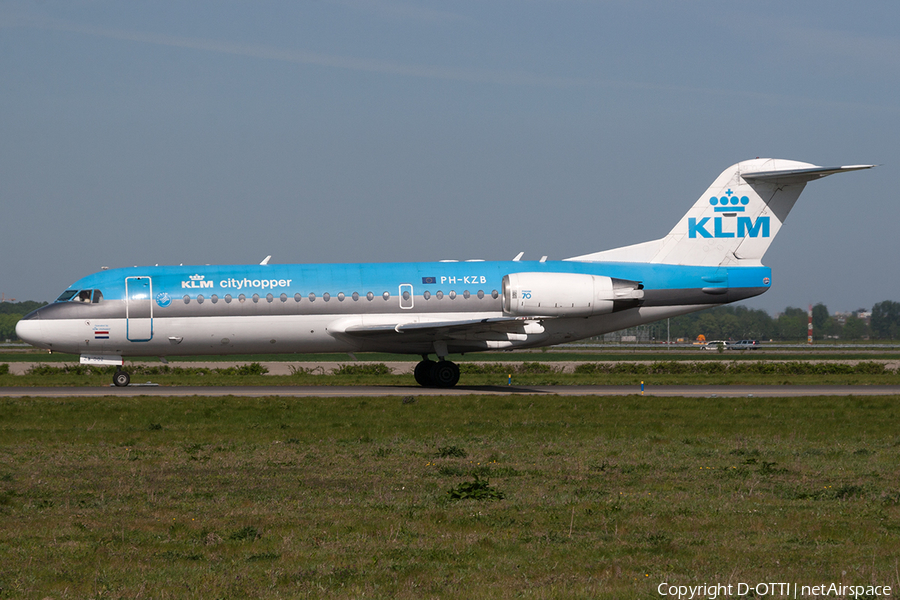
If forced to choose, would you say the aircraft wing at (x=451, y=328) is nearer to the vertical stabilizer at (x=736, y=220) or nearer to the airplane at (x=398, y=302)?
the airplane at (x=398, y=302)

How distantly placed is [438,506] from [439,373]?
2153cm

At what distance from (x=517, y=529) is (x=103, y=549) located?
4.48 meters

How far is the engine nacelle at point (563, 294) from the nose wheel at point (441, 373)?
3.25 metres

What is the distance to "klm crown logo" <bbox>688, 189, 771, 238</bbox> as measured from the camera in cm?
3384

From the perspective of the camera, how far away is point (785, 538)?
31.9 feet

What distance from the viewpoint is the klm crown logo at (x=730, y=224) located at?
33.8 metres

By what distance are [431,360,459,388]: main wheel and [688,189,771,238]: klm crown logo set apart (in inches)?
404

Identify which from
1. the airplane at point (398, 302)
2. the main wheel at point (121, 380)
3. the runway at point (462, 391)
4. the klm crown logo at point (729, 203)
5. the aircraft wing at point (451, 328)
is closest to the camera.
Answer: the runway at point (462, 391)

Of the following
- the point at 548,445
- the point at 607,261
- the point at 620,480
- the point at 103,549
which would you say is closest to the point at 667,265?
the point at 607,261

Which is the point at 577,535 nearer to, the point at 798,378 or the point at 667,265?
the point at 667,265

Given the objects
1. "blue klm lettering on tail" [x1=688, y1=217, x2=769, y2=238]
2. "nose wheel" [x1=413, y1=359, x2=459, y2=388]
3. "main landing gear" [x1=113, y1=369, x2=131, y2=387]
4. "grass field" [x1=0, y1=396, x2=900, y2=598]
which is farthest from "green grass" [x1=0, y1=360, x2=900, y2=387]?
"grass field" [x1=0, y1=396, x2=900, y2=598]

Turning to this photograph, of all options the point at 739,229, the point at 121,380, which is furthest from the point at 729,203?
the point at 121,380

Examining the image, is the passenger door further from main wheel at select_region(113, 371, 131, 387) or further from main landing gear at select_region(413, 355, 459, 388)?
main landing gear at select_region(413, 355, 459, 388)

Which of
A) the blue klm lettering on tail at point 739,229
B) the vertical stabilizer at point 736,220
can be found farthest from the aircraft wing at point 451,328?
the blue klm lettering on tail at point 739,229
